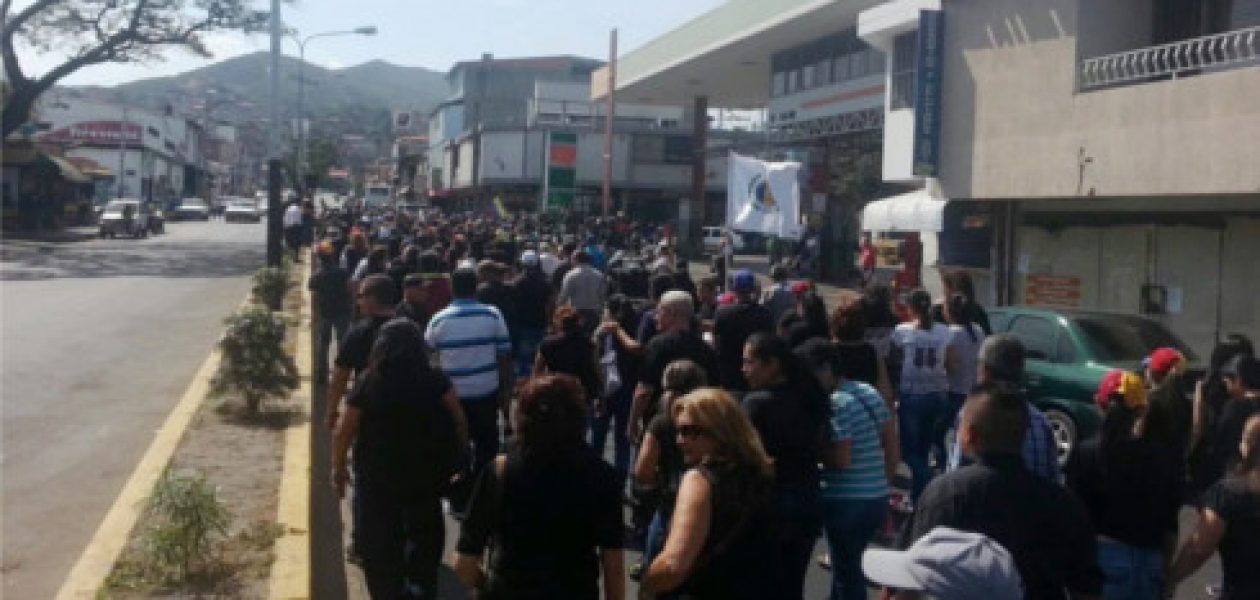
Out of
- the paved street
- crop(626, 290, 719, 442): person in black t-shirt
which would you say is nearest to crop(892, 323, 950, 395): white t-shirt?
crop(626, 290, 719, 442): person in black t-shirt

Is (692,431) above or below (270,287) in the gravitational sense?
above

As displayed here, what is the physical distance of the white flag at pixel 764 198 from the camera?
1727 centimetres

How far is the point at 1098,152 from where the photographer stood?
59.5 ft

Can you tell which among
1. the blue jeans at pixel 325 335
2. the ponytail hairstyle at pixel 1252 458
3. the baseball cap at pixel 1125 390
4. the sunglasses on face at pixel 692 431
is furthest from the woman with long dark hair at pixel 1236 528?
the blue jeans at pixel 325 335

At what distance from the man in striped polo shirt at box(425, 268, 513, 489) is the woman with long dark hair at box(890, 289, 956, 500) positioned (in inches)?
116

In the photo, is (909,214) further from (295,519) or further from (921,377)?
(295,519)

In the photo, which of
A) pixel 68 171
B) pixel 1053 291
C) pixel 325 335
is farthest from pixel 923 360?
pixel 68 171

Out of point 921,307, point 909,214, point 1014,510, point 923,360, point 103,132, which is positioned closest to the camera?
point 1014,510

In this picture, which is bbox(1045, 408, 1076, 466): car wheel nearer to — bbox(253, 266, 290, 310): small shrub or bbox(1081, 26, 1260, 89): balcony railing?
bbox(1081, 26, 1260, 89): balcony railing

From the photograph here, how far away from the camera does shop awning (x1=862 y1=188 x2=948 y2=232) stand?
21.9m

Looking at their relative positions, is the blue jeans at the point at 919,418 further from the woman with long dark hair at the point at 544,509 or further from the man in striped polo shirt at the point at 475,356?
the woman with long dark hair at the point at 544,509

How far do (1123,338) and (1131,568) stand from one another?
280 inches

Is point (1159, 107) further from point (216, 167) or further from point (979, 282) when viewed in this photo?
point (216, 167)

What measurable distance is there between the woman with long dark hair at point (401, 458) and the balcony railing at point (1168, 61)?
44.5ft
